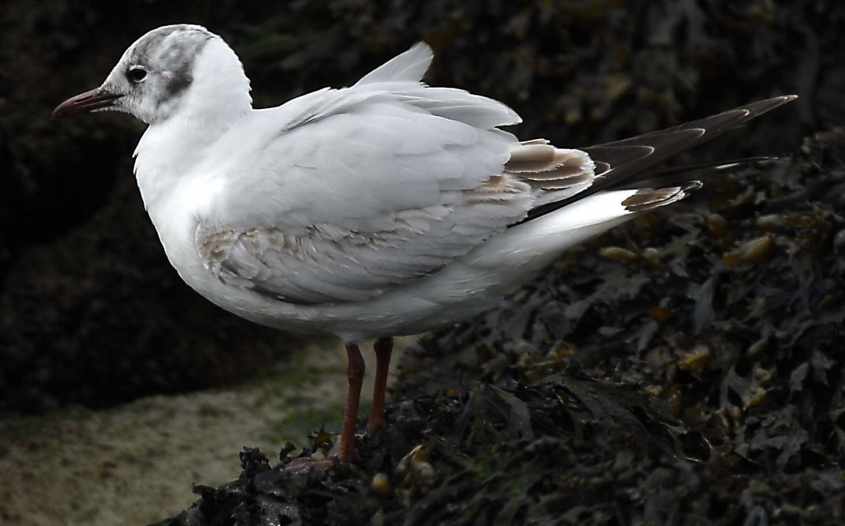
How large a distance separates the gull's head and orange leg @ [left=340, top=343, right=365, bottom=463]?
27.2 inches

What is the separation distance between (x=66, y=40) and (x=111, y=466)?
1.75 m

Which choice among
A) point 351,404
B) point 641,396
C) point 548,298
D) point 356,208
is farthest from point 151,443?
point 641,396

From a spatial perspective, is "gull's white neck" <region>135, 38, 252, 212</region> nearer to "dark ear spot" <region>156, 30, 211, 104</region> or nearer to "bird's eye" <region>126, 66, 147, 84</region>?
"dark ear spot" <region>156, 30, 211, 104</region>

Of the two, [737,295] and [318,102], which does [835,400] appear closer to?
[737,295]

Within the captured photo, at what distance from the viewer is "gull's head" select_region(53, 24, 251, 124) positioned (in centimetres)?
358

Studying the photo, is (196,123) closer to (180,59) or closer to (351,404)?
(180,59)

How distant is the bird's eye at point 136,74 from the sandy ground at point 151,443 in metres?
1.49

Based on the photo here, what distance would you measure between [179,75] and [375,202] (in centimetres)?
69

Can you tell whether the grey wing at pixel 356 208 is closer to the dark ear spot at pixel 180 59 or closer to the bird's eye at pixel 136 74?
the dark ear spot at pixel 180 59

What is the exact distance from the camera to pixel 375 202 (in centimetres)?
329

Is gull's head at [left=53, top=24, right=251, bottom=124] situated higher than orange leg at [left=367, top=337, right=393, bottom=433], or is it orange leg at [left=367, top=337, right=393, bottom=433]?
gull's head at [left=53, top=24, right=251, bottom=124]

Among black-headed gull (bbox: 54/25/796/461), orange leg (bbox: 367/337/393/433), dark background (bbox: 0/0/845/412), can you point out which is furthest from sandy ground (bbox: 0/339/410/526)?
black-headed gull (bbox: 54/25/796/461)

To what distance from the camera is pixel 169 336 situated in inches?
211

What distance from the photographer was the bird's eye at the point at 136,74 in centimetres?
368
